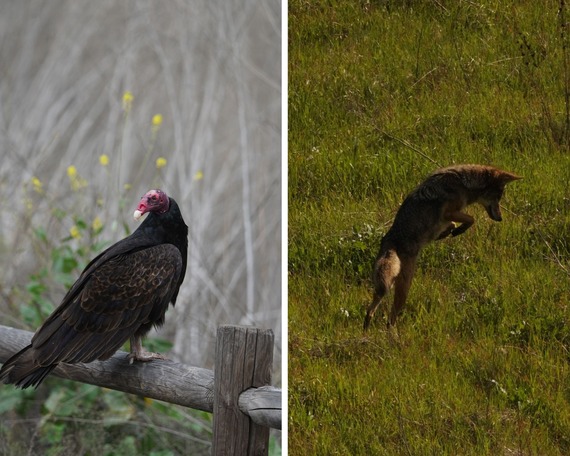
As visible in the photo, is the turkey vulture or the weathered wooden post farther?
the turkey vulture

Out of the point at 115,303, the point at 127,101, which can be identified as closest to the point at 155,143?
the point at 127,101

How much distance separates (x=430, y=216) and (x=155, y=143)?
221 cm

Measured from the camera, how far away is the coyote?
236cm

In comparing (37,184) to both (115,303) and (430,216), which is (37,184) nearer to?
(115,303)

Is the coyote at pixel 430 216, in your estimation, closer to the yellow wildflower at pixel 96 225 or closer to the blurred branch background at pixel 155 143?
the blurred branch background at pixel 155 143

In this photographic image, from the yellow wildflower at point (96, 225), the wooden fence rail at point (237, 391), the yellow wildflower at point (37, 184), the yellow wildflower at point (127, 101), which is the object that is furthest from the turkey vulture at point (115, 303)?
the yellow wildflower at point (127, 101)

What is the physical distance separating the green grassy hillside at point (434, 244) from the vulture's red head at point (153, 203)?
0.37 m

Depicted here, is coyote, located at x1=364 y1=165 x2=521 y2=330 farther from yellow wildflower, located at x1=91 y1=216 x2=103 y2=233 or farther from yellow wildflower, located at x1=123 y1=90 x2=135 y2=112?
yellow wildflower, located at x1=123 y1=90 x2=135 y2=112

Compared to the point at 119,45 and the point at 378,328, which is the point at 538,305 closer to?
the point at 378,328

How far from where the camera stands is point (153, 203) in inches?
103

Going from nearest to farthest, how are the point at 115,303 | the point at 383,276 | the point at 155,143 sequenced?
the point at 383,276
the point at 115,303
the point at 155,143

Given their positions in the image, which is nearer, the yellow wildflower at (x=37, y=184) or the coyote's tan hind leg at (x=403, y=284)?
the coyote's tan hind leg at (x=403, y=284)

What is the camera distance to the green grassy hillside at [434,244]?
232 centimetres

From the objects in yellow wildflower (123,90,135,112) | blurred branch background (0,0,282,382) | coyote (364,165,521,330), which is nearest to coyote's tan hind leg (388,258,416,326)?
coyote (364,165,521,330)
